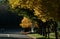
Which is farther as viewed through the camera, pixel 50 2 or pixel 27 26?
pixel 27 26

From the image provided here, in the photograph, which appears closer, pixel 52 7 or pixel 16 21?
pixel 52 7

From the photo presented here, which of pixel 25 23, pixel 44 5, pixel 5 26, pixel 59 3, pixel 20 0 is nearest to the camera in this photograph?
pixel 59 3

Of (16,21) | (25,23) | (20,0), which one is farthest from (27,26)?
(20,0)

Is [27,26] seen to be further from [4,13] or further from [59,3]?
[59,3]

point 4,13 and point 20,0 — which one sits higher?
point 4,13

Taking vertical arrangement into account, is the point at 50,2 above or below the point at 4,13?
below

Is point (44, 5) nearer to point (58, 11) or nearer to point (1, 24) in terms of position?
point (58, 11)

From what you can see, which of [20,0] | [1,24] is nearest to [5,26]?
[1,24]

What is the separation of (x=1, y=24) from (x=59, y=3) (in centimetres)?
6773

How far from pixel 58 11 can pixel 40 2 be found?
206cm

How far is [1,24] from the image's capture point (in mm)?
85562

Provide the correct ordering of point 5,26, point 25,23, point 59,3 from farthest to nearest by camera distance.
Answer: point 5,26 → point 25,23 → point 59,3

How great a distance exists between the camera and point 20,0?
22.1m

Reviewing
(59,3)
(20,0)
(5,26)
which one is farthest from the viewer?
(5,26)
